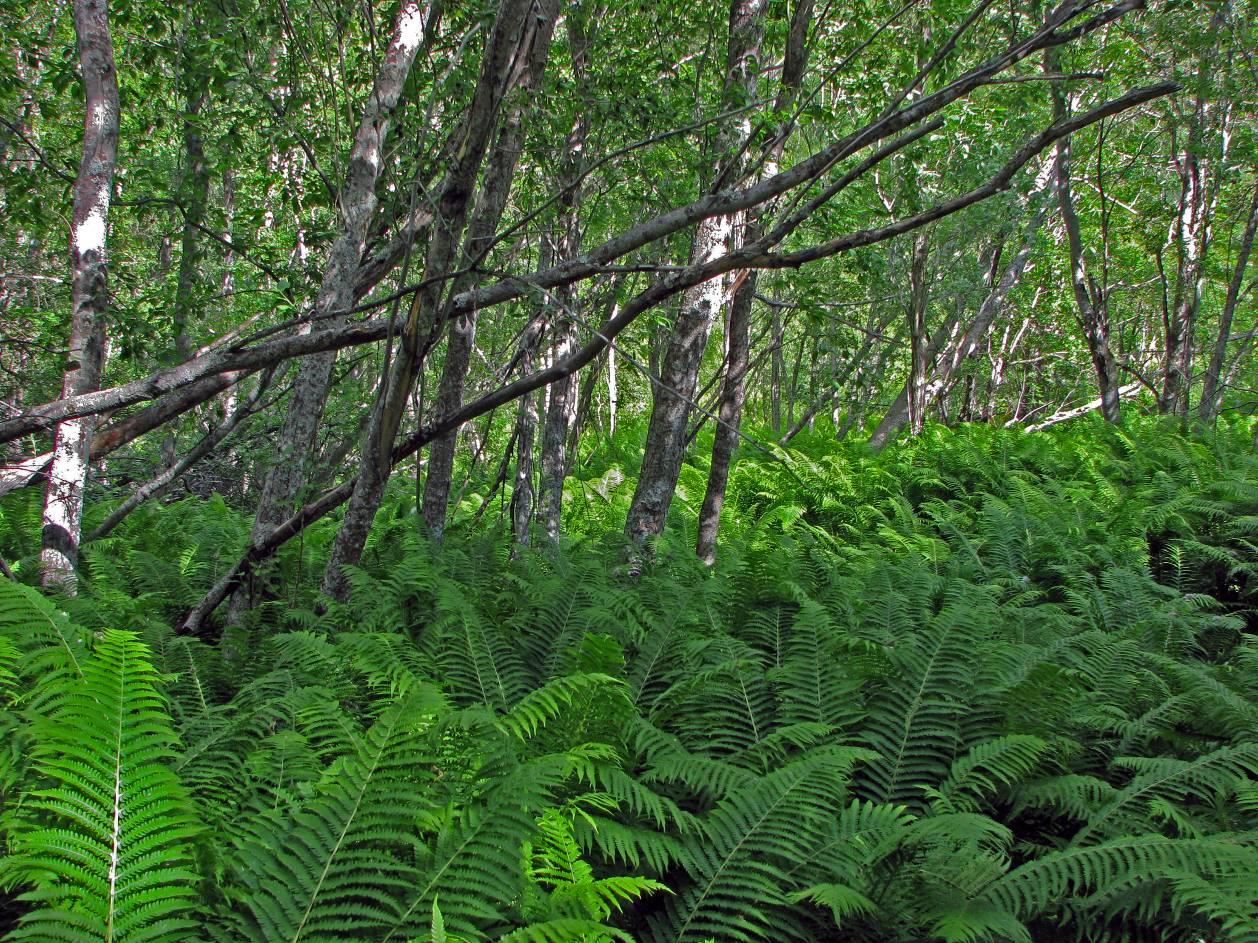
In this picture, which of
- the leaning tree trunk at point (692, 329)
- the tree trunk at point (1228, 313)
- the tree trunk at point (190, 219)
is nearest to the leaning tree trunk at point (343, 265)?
the tree trunk at point (190, 219)

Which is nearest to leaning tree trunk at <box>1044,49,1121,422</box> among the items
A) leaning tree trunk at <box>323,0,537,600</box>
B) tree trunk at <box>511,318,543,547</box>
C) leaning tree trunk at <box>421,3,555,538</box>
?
tree trunk at <box>511,318,543,547</box>

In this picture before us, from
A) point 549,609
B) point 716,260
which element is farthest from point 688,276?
point 549,609

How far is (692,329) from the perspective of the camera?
5871mm

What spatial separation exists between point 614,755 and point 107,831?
1328mm

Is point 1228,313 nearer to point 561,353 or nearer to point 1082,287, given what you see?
point 1082,287

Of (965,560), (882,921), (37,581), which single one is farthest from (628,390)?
(882,921)

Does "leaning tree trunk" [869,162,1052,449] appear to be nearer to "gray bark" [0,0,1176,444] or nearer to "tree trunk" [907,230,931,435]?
"tree trunk" [907,230,931,435]

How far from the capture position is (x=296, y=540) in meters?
5.93

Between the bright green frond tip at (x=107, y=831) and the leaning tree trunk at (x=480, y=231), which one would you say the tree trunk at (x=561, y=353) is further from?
the bright green frond tip at (x=107, y=831)

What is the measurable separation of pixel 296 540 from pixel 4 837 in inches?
152

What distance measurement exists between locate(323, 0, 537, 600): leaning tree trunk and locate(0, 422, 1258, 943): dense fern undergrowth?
67cm

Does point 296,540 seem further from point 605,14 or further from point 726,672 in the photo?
point 605,14

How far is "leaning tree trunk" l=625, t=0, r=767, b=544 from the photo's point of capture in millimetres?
5781

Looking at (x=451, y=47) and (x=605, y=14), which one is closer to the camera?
(x=451, y=47)
